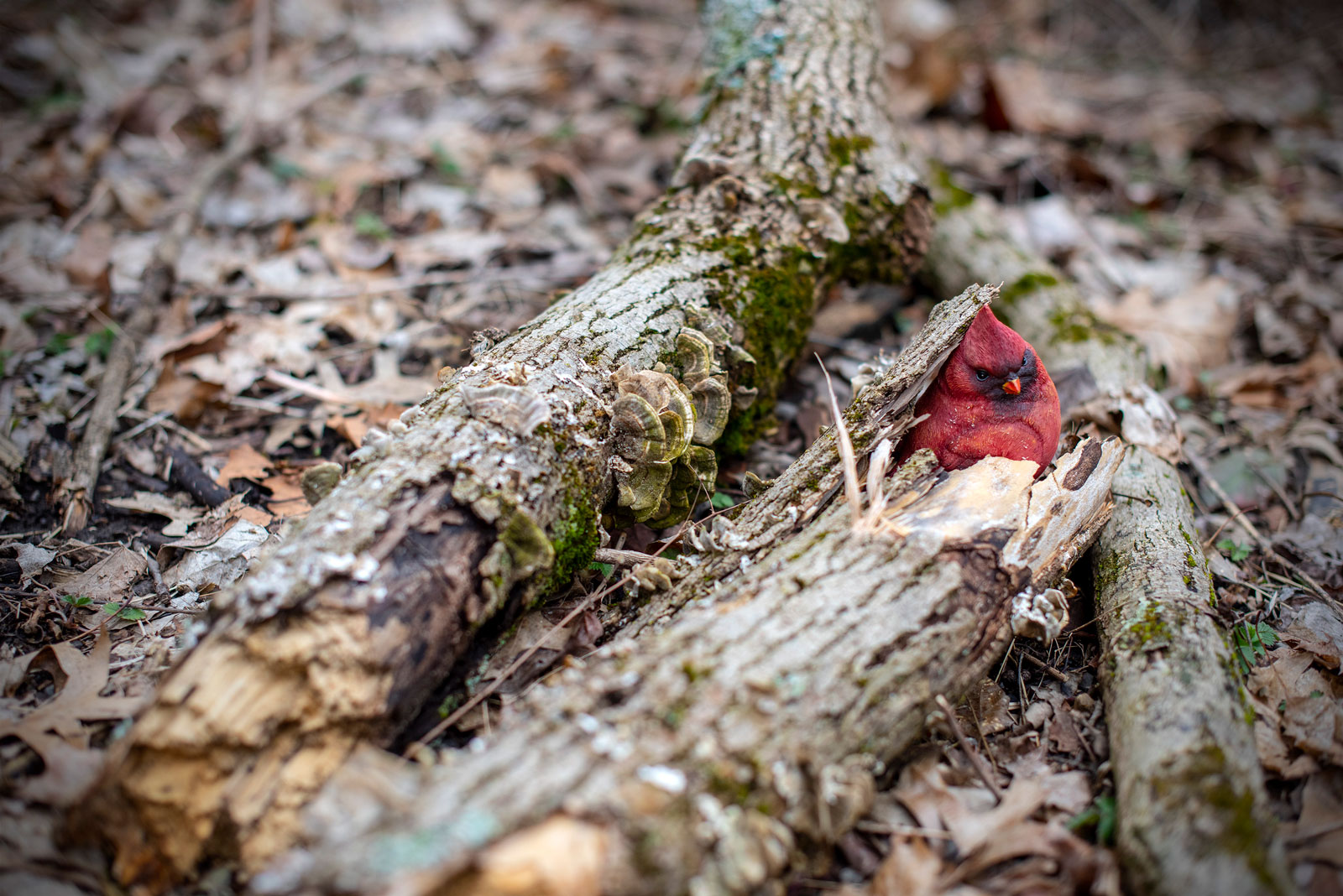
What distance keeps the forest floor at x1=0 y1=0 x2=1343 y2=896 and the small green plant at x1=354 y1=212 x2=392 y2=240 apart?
0.03 m

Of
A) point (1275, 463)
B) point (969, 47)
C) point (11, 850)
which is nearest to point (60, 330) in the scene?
point (11, 850)

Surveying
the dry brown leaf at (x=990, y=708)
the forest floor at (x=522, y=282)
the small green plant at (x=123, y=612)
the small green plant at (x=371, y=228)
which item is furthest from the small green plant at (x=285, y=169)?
the dry brown leaf at (x=990, y=708)

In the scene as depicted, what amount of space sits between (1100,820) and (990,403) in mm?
1215

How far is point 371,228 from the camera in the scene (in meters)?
4.53

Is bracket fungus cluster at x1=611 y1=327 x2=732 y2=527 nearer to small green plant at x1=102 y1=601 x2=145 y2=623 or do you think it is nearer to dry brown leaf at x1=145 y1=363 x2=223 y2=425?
small green plant at x1=102 y1=601 x2=145 y2=623

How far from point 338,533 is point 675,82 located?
Answer: 5224mm

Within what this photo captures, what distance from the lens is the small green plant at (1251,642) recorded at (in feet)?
8.15

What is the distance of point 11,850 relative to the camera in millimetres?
1738

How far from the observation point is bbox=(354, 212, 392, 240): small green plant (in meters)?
4.51

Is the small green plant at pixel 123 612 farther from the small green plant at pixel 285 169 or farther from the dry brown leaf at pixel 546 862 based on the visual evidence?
the small green plant at pixel 285 169

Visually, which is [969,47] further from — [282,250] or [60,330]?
[60,330]

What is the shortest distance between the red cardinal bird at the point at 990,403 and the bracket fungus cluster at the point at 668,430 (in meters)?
0.72

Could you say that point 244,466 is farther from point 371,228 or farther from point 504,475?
point 371,228

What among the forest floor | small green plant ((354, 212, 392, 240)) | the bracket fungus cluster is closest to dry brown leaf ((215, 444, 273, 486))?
the forest floor
